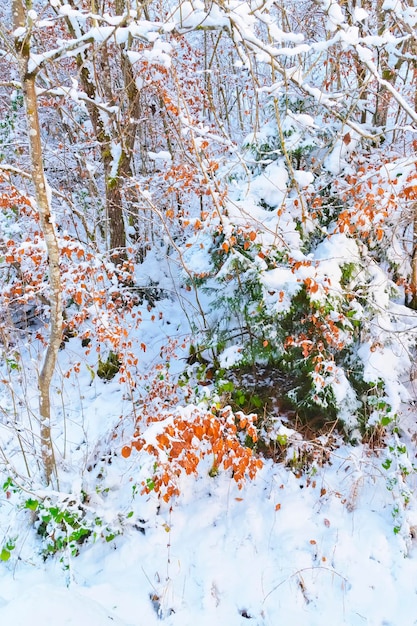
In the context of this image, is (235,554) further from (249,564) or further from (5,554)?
(5,554)

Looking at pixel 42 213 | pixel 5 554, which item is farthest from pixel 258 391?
pixel 42 213

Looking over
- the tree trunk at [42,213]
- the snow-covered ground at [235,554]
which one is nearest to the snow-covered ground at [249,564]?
the snow-covered ground at [235,554]

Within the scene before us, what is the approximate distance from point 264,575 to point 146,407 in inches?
75.8

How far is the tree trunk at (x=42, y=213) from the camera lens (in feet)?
8.49

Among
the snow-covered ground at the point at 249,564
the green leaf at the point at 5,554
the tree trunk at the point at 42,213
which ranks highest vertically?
the tree trunk at the point at 42,213

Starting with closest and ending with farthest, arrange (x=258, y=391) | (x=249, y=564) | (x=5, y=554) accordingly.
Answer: (x=5, y=554) → (x=249, y=564) → (x=258, y=391)

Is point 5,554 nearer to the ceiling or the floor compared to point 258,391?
nearer to the floor

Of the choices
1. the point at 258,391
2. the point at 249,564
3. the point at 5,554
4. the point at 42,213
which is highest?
the point at 42,213

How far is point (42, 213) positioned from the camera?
296 cm

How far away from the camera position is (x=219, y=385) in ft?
13.7

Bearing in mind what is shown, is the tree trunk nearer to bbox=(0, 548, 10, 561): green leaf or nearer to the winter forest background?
the winter forest background

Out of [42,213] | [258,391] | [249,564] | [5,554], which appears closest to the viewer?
[42,213]

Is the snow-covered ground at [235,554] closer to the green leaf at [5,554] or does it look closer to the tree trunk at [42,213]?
the green leaf at [5,554]

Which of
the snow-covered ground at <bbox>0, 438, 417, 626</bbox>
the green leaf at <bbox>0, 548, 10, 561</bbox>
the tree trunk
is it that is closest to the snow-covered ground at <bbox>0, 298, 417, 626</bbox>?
the snow-covered ground at <bbox>0, 438, 417, 626</bbox>
